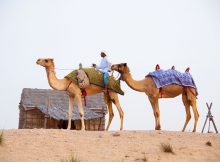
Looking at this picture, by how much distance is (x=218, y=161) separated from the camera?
427 inches

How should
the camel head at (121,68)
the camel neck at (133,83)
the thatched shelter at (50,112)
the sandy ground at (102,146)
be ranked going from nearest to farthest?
the sandy ground at (102,146)
the camel neck at (133,83)
the camel head at (121,68)
the thatched shelter at (50,112)

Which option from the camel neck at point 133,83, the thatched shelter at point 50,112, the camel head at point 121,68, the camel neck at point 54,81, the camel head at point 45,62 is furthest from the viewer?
the thatched shelter at point 50,112

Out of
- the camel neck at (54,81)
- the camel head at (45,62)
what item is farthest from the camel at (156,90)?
the camel head at (45,62)

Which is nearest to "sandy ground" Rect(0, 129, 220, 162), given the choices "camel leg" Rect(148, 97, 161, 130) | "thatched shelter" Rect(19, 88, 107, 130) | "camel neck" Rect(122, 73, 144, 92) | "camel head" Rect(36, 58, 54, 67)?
"camel leg" Rect(148, 97, 161, 130)

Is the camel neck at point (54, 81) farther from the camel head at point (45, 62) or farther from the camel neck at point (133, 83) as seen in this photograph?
the camel neck at point (133, 83)

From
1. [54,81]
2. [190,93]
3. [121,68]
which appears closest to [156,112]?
[190,93]

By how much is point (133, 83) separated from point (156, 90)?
2.96 ft

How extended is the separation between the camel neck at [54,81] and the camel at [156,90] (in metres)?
1.84

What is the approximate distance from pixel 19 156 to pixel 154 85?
5774 mm

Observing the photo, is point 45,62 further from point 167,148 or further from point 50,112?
point 50,112

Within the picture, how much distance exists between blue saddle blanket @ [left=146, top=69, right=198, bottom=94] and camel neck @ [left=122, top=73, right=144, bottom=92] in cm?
45

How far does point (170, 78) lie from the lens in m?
14.1

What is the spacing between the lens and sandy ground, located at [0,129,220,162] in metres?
10.0

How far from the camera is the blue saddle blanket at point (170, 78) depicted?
45.7 feet
